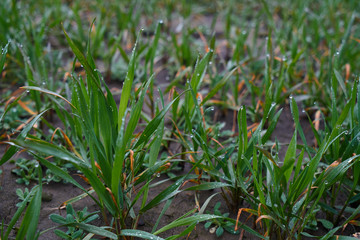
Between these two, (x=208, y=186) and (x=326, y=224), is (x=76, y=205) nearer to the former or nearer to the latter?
(x=208, y=186)

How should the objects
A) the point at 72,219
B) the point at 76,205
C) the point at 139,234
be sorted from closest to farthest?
the point at 139,234, the point at 72,219, the point at 76,205

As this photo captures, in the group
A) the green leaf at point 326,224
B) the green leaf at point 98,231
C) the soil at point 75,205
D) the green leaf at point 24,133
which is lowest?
the green leaf at point 326,224

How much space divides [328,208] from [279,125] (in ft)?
2.44

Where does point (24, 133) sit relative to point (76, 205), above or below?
above

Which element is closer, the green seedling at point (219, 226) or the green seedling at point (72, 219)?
the green seedling at point (72, 219)

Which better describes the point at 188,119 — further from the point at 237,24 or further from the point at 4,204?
the point at 237,24

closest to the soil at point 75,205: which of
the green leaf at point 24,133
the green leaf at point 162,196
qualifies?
the green leaf at point 162,196

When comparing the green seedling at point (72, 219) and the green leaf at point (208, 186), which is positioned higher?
the green leaf at point (208, 186)

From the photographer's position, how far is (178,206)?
162 centimetres

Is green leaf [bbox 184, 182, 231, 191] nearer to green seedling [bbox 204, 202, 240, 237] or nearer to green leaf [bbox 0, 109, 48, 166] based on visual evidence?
green seedling [bbox 204, 202, 240, 237]

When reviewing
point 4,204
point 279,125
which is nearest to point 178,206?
point 4,204

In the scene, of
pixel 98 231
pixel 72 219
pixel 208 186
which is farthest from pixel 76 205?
pixel 208 186

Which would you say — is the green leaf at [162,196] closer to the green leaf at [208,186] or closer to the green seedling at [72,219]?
the green leaf at [208,186]

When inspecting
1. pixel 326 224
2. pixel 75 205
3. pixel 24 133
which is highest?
pixel 24 133
